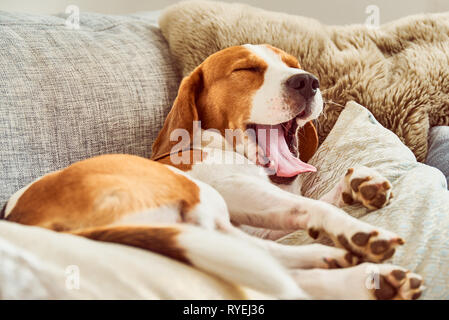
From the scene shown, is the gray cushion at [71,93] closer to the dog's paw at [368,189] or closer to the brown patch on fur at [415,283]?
the dog's paw at [368,189]

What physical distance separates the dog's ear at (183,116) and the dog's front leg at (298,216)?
28 centimetres

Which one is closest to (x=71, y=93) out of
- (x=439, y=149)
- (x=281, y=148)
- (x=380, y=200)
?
(x=281, y=148)

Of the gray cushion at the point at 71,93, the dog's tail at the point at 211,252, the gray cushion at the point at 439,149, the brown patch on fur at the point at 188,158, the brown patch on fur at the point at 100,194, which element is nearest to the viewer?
the dog's tail at the point at 211,252

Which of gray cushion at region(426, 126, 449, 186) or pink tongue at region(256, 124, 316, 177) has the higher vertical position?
pink tongue at region(256, 124, 316, 177)

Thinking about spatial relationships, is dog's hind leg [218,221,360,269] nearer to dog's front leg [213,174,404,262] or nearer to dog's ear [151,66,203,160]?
dog's front leg [213,174,404,262]

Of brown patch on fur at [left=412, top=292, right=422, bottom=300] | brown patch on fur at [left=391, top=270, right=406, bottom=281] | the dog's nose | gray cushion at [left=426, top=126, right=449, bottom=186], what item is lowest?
gray cushion at [left=426, top=126, right=449, bottom=186]

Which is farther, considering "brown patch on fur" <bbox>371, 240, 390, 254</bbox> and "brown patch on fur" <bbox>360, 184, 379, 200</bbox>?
"brown patch on fur" <bbox>360, 184, 379, 200</bbox>

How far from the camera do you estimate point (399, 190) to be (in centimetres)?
98

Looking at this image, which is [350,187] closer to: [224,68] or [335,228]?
[335,228]

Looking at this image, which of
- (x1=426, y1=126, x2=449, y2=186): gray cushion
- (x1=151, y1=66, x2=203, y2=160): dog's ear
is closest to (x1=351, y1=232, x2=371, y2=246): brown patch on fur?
(x1=151, y1=66, x2=203, y2=160): dog's ear

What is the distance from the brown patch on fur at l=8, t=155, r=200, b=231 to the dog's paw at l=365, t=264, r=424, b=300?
1.09 feet

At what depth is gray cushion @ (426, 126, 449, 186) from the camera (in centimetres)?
138

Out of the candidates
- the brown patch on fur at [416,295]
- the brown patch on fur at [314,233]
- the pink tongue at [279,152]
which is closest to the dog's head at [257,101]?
the pink tongue at [279,152]

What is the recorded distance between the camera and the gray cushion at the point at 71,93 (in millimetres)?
1249
